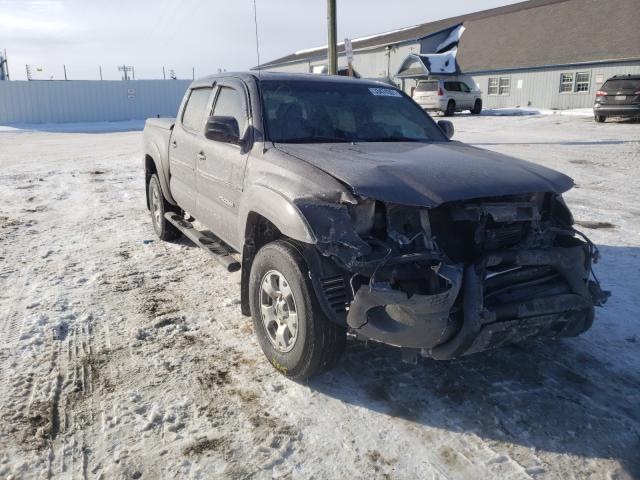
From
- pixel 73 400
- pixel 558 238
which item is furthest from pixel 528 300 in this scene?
pixel 73 400

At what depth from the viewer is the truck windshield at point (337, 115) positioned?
4203 millimetres

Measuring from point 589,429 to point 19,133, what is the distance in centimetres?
2731

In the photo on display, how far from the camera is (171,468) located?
8.63ft

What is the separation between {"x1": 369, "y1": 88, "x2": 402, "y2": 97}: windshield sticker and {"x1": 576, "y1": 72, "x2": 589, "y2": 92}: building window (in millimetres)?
29207

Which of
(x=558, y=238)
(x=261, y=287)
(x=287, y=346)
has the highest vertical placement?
(x=558, y=238)

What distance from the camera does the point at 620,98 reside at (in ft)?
64.7

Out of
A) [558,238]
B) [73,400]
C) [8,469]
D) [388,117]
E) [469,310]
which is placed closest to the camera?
[8,469]

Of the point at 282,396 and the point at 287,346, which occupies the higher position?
the point at 287,346

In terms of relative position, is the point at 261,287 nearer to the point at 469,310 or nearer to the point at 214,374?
the point at 214,374

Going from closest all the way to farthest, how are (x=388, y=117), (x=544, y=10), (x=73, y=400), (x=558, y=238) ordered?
1. (x=73, y=400)
2. (x=558, y=238)
3. (x=388, y=117)
4. (x=544, y=10)

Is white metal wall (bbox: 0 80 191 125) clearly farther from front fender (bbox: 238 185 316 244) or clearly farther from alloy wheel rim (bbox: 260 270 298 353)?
alloy wheel rim (bbox: 260 270 298 353)

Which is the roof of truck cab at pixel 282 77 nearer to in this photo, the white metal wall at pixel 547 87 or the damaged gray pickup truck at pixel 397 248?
the damaged gray pickup truck at pixel 397 248

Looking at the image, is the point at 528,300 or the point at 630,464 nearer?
the point at 630,464

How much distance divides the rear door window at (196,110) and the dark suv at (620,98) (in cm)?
1863
